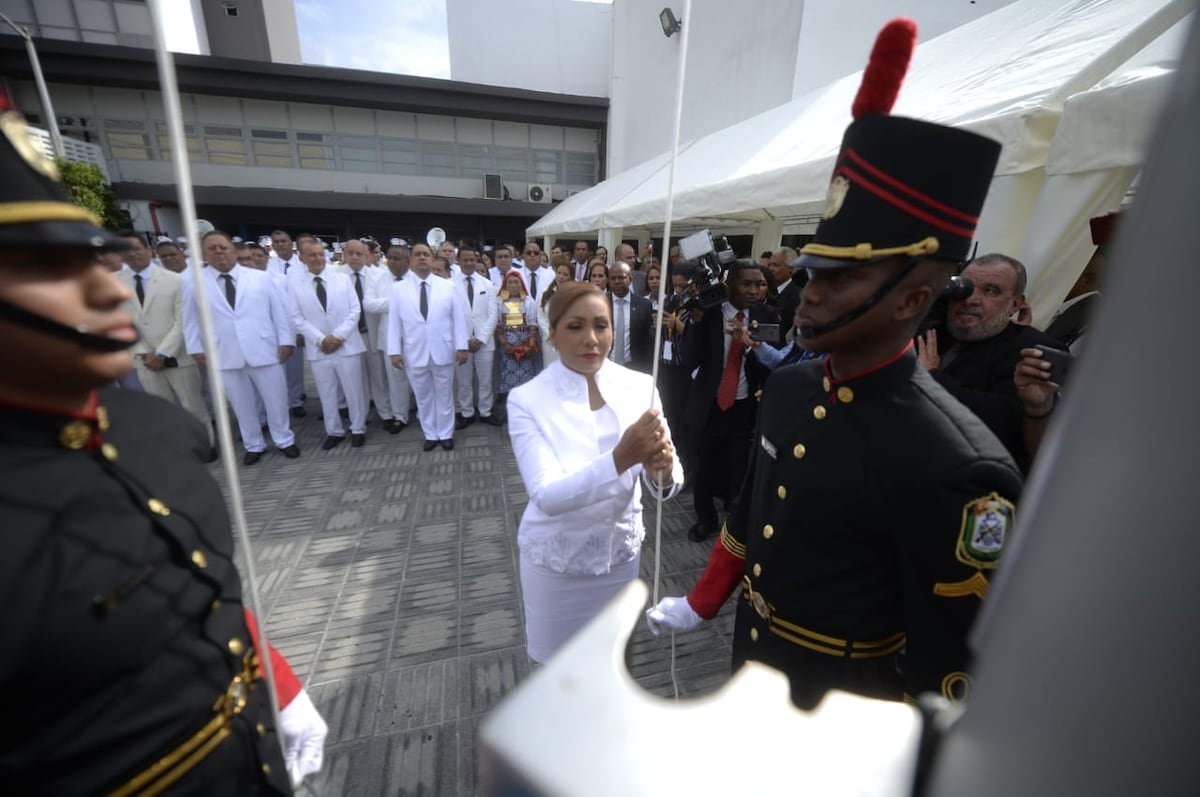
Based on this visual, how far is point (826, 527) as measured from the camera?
127 cm

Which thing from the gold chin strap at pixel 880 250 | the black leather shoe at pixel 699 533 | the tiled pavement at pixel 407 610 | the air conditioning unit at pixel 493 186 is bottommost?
the tiled pavement at pixel 407 610

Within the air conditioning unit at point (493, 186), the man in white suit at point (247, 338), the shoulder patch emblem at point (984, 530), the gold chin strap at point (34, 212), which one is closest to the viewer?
the gold chin strap at point (34, 212)

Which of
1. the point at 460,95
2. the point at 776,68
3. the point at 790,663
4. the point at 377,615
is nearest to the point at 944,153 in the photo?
the point at 790,663

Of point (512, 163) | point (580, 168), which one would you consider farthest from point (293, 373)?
point (580, 168)

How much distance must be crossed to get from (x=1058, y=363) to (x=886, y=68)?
4.55ft

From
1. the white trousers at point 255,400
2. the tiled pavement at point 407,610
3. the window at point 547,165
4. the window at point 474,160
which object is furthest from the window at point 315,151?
the tiled pavement at point 407,610

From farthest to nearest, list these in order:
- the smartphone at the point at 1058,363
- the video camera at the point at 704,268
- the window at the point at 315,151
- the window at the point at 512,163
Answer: the window at the point at 512,163
the window at the point at 315,151
the video camera at the point at 704,268
the smartphone at the point at 1058,363

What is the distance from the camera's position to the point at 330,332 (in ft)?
18.7

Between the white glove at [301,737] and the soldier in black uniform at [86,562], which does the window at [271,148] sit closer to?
the soldier in black uniform at [86,562]

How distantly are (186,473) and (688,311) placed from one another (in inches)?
131

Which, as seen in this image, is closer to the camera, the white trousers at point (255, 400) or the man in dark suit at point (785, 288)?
the man in dark suit at point (785, 288)

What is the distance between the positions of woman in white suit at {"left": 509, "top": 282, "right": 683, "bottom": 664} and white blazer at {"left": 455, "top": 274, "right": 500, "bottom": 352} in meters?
4.55

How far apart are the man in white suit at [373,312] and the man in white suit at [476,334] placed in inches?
36.3

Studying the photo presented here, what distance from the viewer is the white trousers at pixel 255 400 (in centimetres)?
512
